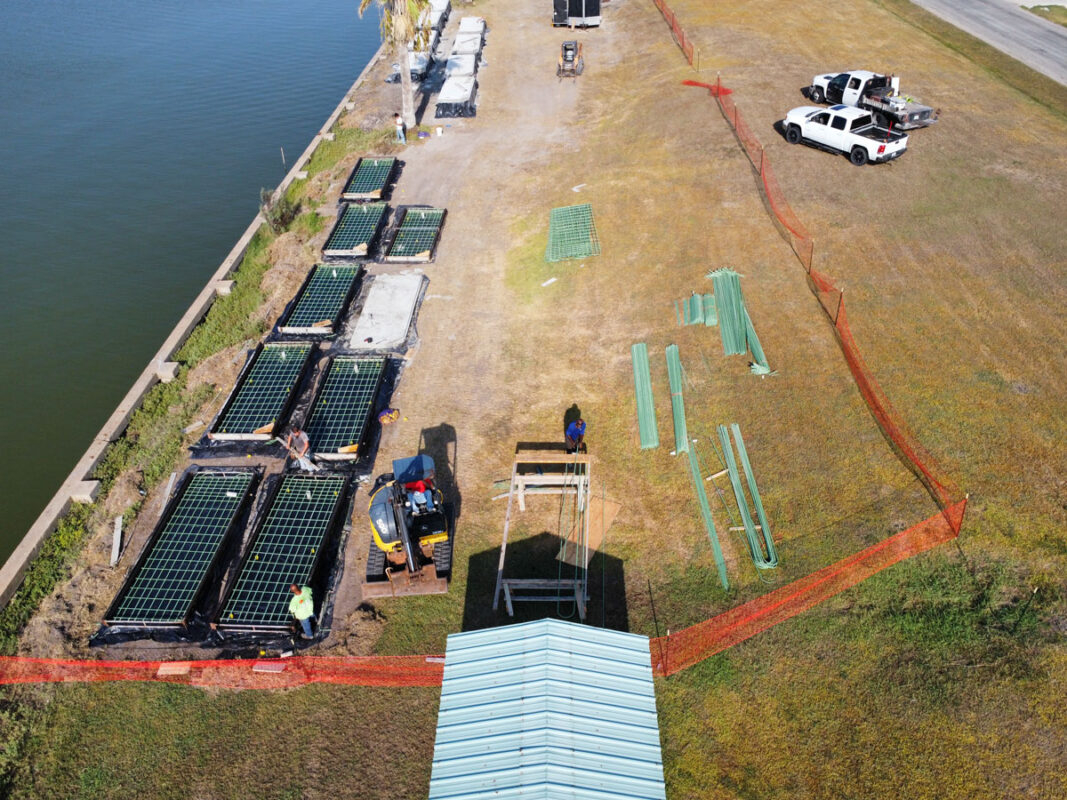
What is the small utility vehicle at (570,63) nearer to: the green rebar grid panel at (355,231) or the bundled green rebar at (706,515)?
the green rebar grid panel at (355,231)

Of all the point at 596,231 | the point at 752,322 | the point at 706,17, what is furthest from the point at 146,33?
the point at 752,322

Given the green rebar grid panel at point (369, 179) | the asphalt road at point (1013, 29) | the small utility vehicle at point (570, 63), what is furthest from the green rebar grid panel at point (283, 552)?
the asphalt road at point (1013, 29)

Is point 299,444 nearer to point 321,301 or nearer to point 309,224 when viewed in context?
point 321,301

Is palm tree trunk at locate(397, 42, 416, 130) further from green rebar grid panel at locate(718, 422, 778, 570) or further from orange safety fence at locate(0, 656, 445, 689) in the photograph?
orange safety fence at locate(0, 656, 445, 689)

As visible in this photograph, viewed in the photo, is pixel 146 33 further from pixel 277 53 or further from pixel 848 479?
pixel 848 479

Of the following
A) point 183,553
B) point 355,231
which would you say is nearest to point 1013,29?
point 355,231

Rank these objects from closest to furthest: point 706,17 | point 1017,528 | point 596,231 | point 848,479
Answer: point 1017,528, point 848,479, point 596,231, point 706,17
